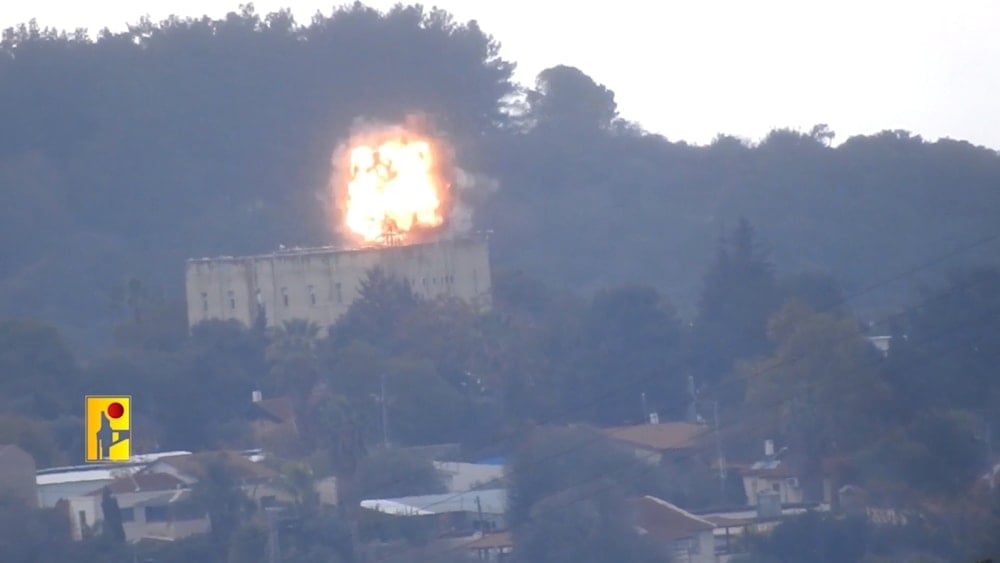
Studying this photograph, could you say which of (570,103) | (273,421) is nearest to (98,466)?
(273,421)

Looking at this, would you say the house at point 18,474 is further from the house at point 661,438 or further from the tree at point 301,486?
the house at point 661,438

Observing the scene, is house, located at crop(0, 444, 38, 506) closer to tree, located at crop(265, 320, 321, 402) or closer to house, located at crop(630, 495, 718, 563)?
house, located at crop(630, 495, 718, 563)

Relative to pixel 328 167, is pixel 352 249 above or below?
below

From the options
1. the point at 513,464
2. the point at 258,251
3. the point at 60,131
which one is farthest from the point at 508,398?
the point at 60,131

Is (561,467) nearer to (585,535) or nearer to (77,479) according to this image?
(585,535)

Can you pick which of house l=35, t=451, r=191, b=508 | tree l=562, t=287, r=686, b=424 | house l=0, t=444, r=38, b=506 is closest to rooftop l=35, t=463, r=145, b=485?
house l=35, t=451, r=191, b=508

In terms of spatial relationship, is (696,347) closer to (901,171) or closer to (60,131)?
(901,171)
